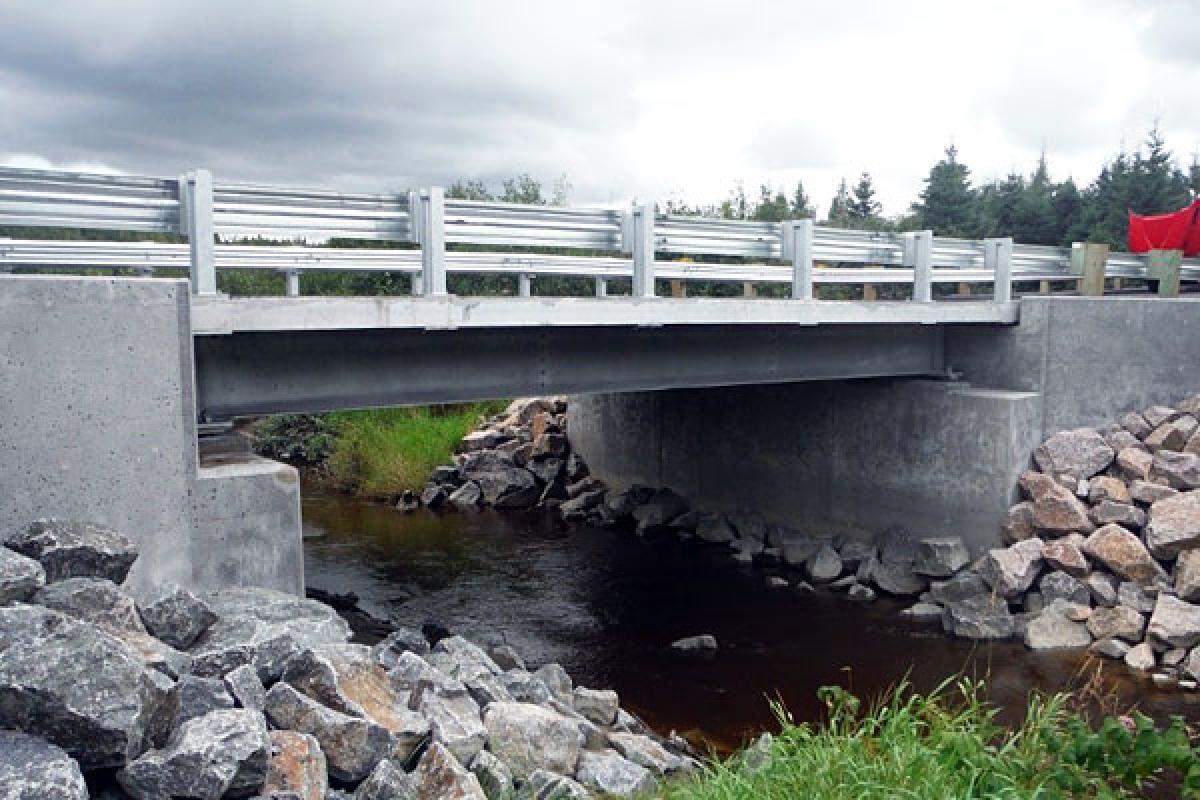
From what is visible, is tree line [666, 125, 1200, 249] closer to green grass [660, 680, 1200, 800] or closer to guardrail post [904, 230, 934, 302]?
guardrail post [904, 230, 934, 302]

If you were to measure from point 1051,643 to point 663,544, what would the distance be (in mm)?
6181

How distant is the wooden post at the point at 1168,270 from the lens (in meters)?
16.5

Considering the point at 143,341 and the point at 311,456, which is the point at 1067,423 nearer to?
the point at 143,341

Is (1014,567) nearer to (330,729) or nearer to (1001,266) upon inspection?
(1001,266)

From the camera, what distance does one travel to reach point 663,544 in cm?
1622

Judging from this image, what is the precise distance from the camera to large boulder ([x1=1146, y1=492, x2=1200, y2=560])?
455 inches

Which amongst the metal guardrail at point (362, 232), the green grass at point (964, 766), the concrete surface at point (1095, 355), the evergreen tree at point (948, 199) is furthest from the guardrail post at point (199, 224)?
the evergreen tree at point (948, 199)

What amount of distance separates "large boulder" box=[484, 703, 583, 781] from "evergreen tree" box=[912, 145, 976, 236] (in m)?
28.3

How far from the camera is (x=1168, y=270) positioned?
54.3 feet

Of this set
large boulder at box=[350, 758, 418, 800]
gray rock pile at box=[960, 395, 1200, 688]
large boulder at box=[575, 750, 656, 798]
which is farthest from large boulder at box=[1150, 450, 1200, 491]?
large boulder at box=[350, 758, 418, 800]

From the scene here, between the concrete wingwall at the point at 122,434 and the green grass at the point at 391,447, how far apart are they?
11252 mm

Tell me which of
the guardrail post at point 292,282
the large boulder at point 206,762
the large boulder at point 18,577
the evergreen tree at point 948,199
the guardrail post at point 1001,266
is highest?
the evergreen tree at point 948,199

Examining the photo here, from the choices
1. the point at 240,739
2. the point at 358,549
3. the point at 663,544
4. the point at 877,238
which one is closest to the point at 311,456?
the point at 358,549

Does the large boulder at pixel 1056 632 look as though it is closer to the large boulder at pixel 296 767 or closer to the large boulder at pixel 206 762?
the large boulder at pixel 296 767
